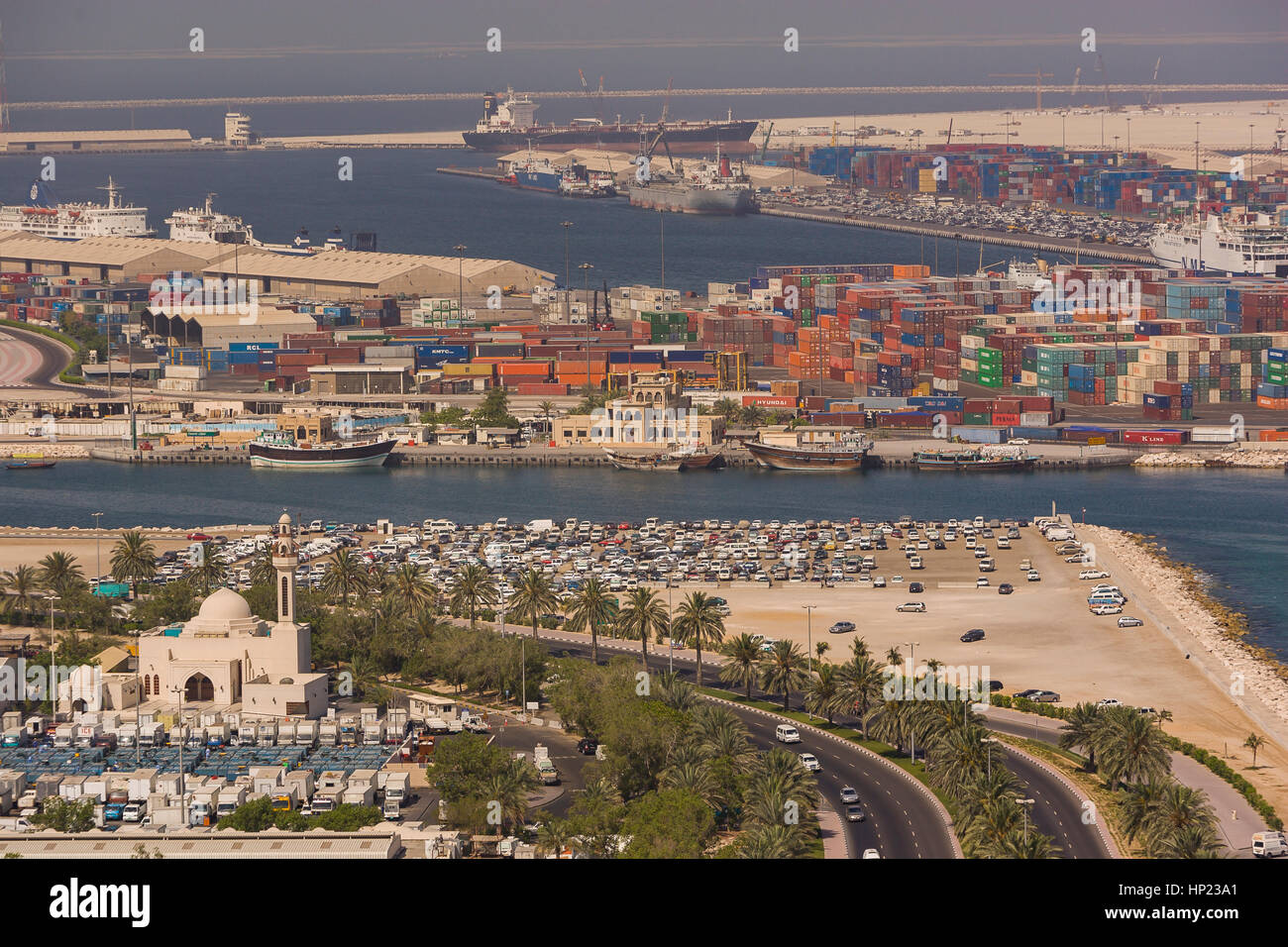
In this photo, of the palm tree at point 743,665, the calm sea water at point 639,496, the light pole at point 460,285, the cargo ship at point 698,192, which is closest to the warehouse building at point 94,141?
the cargo ship at point 698,192

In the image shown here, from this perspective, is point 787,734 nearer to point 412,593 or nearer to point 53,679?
point 412,593

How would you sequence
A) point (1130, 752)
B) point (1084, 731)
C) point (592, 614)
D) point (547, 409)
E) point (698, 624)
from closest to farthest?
1. point (1130, 752)
2. point (1084, 731)
3. point (698, 624)
4. point (592, 614)
5. point (547, 409)

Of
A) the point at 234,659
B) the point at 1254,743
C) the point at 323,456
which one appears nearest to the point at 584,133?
the point at 323,456

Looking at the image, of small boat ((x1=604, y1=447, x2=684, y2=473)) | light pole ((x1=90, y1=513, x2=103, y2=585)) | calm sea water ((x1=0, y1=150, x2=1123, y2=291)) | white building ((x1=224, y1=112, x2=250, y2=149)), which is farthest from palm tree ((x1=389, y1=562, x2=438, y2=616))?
white building ((x1=224, y1=112, x2=250, y2=149))

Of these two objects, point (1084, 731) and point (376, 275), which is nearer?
point (1084, 731)

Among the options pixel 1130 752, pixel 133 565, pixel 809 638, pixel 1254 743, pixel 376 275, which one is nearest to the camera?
pixel 1130 752
